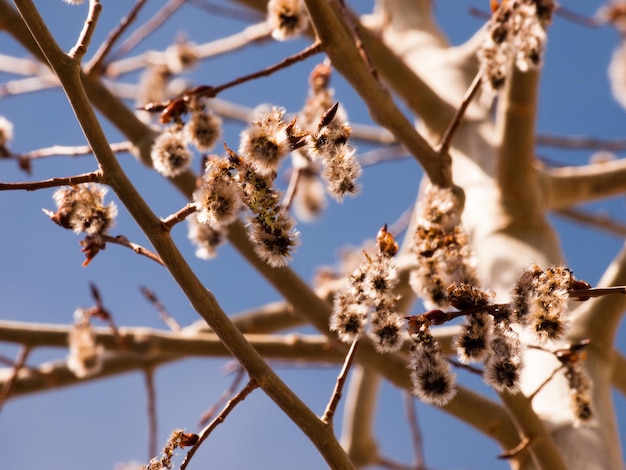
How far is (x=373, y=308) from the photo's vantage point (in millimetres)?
1529

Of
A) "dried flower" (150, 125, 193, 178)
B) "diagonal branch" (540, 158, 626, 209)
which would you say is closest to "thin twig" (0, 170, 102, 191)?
"dried flower" (150, 125, 193, 178)

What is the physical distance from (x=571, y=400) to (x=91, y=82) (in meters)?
2.13

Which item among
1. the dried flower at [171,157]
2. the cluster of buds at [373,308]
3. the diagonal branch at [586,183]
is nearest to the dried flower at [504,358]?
the cluster of buds at [373,308]

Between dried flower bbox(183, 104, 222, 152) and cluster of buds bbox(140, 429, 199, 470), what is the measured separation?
0.86 metres

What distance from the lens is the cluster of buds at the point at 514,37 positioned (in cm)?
201

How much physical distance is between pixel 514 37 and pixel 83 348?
201 centimetres

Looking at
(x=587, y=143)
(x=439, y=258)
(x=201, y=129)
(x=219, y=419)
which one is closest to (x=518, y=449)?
(x=439, y=258)

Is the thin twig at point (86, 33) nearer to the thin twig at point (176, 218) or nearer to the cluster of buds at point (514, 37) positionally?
the thin twig at point (176, 218)

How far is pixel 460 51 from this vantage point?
368cm

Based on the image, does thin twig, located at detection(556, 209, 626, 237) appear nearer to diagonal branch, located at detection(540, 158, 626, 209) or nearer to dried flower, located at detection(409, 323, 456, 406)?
diagonal branch, located at detection(540, 158, 626, 209)

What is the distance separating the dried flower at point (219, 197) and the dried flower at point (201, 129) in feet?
1.97

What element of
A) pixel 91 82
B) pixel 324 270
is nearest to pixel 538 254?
pixel 91 82

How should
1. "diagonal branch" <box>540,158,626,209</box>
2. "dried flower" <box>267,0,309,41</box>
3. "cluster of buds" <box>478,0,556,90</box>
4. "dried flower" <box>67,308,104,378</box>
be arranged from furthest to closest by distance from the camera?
"diagonal branch" <box>540,158,626,209</box>
"dried flower" <box>67,308,104,378</box>
"dried flower" <box>267,0,309,41</box>
"cluster of buds" <box>478,0,556,90</box>

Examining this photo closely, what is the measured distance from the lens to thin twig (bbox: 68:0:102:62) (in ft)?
4.96
